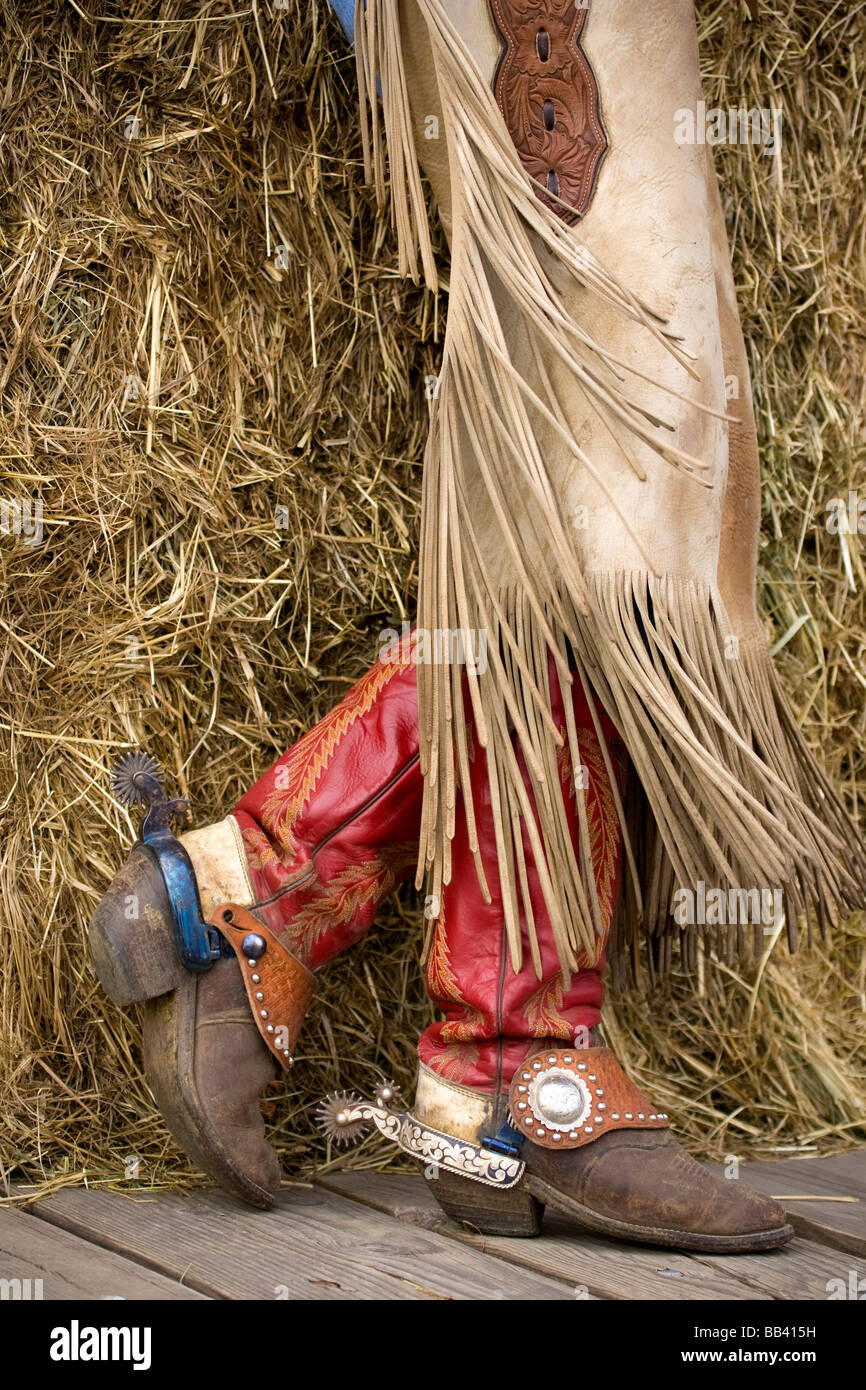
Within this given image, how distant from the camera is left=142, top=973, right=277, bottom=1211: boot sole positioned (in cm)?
101

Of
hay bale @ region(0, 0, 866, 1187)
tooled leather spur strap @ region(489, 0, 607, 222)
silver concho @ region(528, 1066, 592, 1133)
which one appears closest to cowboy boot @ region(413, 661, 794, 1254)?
silver concho @ region(528, 1066, 592, 1133)

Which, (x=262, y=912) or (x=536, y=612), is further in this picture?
(x=262, y=912)

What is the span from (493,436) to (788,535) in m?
0.65

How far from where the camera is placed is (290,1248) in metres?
0.97

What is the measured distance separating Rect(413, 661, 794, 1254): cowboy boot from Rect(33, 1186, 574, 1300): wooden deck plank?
7 centimetres

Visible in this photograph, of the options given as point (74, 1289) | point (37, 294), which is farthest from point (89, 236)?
point (74, 1289)

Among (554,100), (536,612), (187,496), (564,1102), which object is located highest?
(554,100)

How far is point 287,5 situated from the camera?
48.4 inches

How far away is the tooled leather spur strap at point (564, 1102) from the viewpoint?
1.00 meters

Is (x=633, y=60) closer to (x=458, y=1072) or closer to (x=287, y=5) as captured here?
(x=287, y=5)

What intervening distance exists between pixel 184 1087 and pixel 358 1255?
0.17m

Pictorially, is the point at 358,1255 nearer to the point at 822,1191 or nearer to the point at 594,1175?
the point at 594,1175

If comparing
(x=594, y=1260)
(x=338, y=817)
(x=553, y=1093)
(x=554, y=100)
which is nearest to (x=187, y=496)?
(x=338, y=817)

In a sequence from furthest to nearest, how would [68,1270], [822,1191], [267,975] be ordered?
[822,1191], [267,975], [68,1270]
